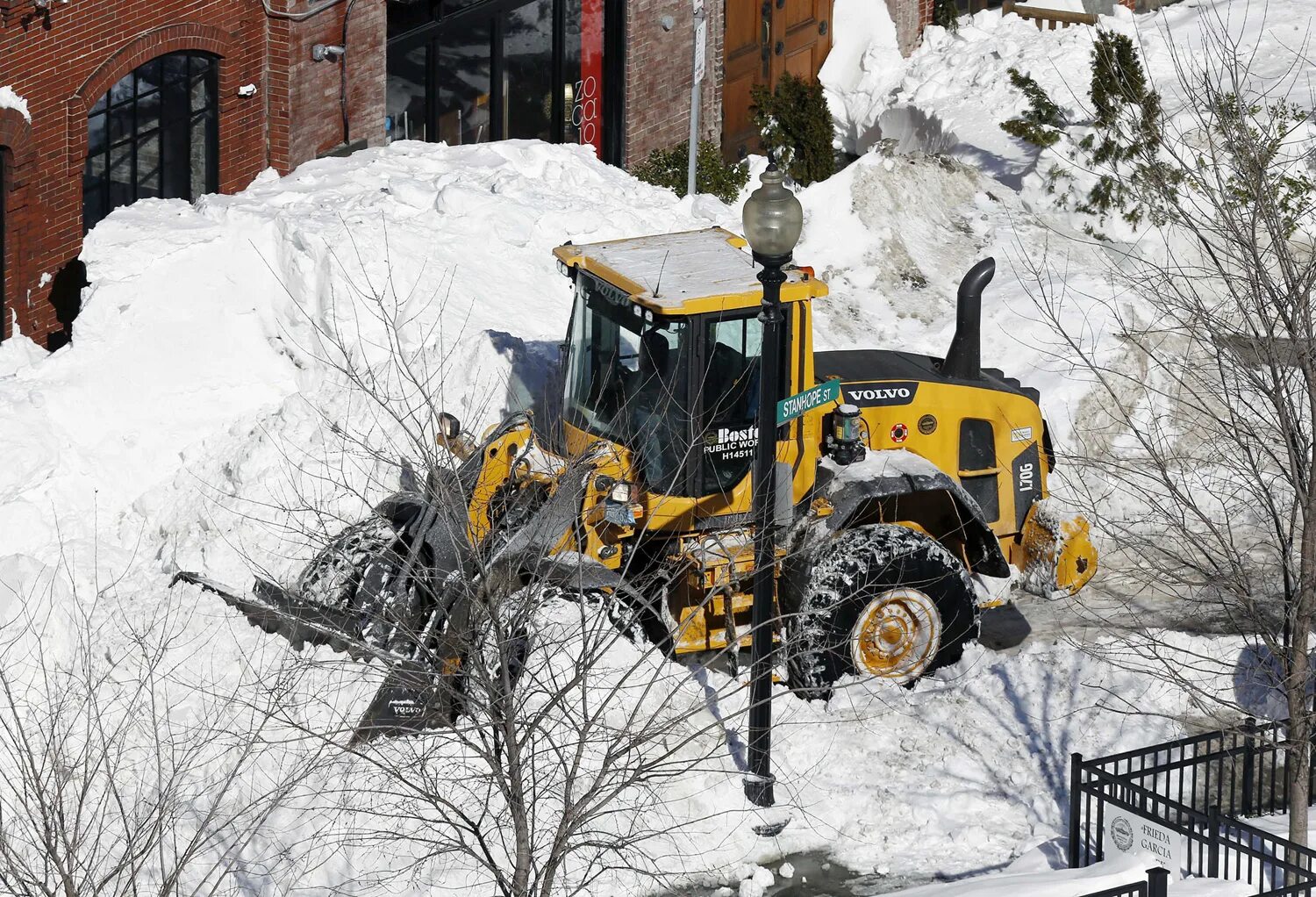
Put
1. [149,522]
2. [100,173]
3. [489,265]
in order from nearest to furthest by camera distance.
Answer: [149,522] < [489,265] < [100,173]

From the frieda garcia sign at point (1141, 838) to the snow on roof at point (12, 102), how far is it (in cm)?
1297

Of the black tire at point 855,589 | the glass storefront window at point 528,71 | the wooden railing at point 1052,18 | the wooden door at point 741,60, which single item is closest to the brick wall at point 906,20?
the wooden railing at point 1052,18

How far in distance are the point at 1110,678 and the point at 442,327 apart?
6.51 metres

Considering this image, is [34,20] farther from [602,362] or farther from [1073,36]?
[1073,36]

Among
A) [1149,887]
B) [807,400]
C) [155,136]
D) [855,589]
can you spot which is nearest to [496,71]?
[155,136]

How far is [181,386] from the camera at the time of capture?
1502 centimetres

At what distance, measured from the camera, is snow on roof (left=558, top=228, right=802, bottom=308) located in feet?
37.1

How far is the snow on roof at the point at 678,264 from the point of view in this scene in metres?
11.3

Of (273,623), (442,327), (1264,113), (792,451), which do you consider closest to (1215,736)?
(792,451)

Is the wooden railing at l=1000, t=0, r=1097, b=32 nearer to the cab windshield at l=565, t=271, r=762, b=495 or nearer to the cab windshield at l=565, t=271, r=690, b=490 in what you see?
the cab windshield at l=565, t=271, r=690, b=490

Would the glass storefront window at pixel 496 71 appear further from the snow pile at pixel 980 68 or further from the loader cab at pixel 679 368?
the loader cab at pixel 679 368

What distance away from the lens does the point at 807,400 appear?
10.8 m

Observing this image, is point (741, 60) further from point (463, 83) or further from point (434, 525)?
point (434, 525)

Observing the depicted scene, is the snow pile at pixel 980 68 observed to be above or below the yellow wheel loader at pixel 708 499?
above
